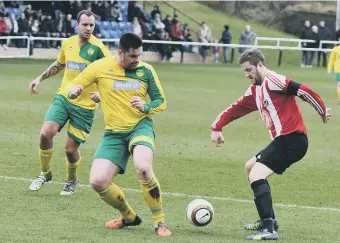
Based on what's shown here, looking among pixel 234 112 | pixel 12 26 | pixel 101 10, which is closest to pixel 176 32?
pixel 101 10

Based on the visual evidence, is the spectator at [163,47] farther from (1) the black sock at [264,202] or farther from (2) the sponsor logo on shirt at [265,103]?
(1) the black sock at [264,202]

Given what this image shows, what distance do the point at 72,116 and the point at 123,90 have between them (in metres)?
2.38

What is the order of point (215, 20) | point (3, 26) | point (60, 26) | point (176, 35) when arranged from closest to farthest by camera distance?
point (3, 26) < point (60, 26) < point (176, 35) < point (215, 20)

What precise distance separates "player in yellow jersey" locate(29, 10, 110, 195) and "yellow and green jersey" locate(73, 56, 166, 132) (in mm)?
1978

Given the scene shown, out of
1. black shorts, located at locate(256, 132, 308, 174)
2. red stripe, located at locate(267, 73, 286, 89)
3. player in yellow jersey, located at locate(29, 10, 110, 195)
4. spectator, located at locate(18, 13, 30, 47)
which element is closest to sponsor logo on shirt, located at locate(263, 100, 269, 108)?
red stripe, located at locate(267, 73, 286, 89)

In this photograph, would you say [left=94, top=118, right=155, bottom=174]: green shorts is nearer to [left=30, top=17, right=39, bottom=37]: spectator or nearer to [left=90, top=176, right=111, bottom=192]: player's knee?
[left=90, top=176, right=111, bottom=192]: player's knee

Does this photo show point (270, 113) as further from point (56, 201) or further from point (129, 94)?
point (56, 201)

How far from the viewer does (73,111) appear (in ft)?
38.2

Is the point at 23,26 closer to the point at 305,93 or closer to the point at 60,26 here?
the point at 60,26

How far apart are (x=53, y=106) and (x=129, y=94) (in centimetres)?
248

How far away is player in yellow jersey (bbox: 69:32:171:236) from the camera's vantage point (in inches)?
360

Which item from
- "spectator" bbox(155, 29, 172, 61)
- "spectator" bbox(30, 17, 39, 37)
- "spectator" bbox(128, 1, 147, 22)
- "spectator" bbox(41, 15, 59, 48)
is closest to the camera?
"spectator" bbox(30, 17, 39, 37)

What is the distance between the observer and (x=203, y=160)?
15.0 m

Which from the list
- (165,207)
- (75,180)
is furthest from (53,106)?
(165,207)
